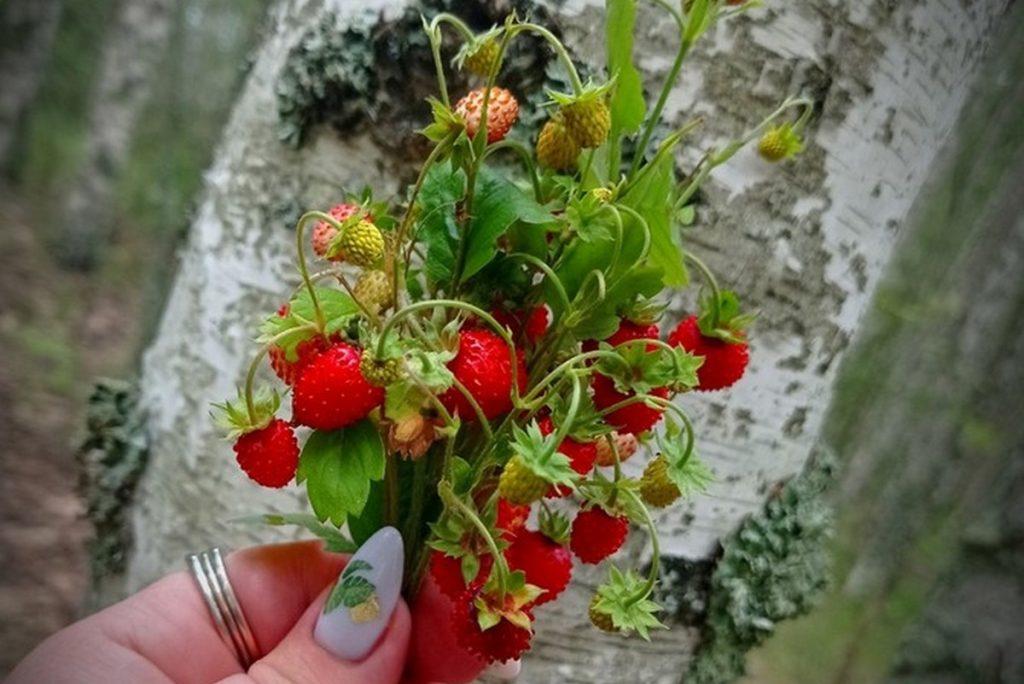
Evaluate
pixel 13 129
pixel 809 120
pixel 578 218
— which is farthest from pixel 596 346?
pixel 13 129

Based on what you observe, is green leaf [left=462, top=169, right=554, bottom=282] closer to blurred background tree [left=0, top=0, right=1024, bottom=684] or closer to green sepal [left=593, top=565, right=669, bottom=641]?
green sepal [left=593, top=565, right=669, bottom=641]

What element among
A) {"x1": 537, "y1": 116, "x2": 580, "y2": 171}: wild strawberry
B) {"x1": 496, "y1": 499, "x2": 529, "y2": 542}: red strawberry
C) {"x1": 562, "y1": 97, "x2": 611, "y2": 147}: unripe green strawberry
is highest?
{"x1": 562, "y1": 97, "x2": 611, "y2": 147}: unripe green strawberry

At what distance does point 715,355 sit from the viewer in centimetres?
44

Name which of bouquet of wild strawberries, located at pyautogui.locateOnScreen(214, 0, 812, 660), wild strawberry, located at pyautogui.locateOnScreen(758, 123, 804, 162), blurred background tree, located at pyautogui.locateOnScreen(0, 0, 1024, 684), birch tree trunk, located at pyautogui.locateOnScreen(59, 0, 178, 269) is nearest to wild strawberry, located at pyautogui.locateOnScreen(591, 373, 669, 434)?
bouquet of wild strawberries, located at pyautogui.locateOnScreen(214, 0, 812, 660)

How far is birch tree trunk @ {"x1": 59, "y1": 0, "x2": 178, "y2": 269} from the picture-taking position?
2.74 meters

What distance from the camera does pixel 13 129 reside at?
6.85 ft

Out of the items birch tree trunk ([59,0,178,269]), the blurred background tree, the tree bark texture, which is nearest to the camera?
the blurred background tree

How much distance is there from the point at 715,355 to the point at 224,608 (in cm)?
32

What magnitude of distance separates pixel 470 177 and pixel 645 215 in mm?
102

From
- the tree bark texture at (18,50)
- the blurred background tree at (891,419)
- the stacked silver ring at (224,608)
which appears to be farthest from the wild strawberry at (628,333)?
the tree bark texture at (18,50)

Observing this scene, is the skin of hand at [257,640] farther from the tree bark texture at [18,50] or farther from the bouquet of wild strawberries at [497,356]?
the tree bark texture at [18,50]

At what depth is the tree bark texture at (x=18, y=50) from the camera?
205cm

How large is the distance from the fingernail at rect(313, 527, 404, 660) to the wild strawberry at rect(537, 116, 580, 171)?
0.68 feet

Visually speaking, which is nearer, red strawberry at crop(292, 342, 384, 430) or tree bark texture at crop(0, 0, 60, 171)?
red strawberry at crop(292, 342, 384, 430)
